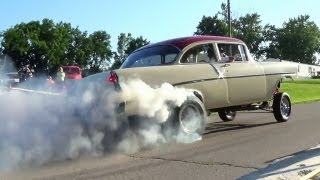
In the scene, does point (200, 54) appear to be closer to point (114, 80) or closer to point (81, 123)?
point (114, 80)

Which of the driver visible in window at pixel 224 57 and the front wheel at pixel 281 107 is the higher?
the driver visible in window at pixel 224 57

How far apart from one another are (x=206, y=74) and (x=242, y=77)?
4.19ft

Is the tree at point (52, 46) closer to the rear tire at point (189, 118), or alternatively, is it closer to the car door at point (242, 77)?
the car door at point (242, 77)

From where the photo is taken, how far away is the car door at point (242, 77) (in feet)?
36.7

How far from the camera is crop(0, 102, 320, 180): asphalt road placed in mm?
7179

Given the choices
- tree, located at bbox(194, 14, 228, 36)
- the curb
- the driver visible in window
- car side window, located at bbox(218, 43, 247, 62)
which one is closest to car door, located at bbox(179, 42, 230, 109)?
the driver visible in window

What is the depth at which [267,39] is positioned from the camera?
116625 mm

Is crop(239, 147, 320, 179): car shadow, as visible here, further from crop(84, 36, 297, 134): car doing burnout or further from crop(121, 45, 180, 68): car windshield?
crop(121, 45, 180, 68): car windshield

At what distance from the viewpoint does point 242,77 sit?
11.5m

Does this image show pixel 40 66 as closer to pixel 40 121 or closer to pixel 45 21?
pixel 45 21

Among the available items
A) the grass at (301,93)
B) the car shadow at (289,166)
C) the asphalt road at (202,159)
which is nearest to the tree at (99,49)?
the grass at (301,93)

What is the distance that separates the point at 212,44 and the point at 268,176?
5.11m

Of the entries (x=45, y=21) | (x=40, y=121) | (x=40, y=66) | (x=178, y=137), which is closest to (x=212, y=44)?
(x=178, y=137)

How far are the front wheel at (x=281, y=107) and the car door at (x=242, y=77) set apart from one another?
754 millimetres
